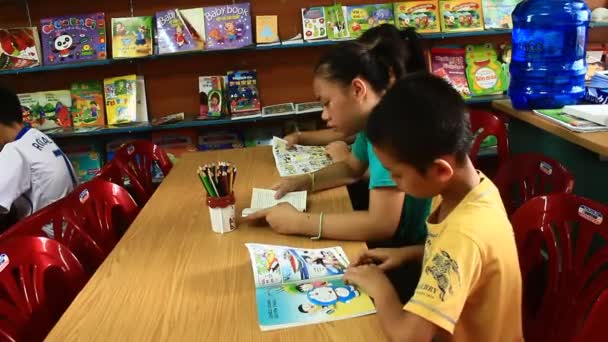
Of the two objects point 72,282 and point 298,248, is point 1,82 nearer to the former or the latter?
point 72,282

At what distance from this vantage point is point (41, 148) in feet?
7.08

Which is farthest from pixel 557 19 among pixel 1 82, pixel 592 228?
pixel 1 82

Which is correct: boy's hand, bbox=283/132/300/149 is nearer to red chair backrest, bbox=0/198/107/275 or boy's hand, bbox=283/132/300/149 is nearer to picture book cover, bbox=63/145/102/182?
red chair backrest, bbox=0/198/107/275

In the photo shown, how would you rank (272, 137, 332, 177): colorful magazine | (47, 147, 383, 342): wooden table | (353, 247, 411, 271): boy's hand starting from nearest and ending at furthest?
(47, 147, 383, 342): wooden table → (353, 247, 411, 271): boy's hand → (272, 137, 332, 177): colorful magazine

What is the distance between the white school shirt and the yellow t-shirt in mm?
1750

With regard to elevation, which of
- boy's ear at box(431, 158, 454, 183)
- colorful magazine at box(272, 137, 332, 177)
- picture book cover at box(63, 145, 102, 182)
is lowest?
picture book cover at box(63, 145, 102, 182)

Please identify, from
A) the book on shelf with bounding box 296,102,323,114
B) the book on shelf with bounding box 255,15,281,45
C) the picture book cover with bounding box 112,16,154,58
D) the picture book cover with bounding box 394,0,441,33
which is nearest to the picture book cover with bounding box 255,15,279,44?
the book on shelf with bounding box 255,15,281,45

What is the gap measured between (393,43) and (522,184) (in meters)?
0.59

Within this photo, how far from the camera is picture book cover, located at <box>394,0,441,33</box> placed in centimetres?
Answer: 310

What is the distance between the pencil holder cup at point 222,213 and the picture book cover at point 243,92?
1854 mm

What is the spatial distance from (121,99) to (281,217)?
222 centimetres

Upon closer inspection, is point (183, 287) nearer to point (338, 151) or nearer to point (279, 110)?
point (338, 151)

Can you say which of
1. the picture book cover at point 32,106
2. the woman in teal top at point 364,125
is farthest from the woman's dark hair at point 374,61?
the picture book cover at point 32,106

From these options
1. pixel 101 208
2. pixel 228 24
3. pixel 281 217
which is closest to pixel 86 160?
pixel 228 24
